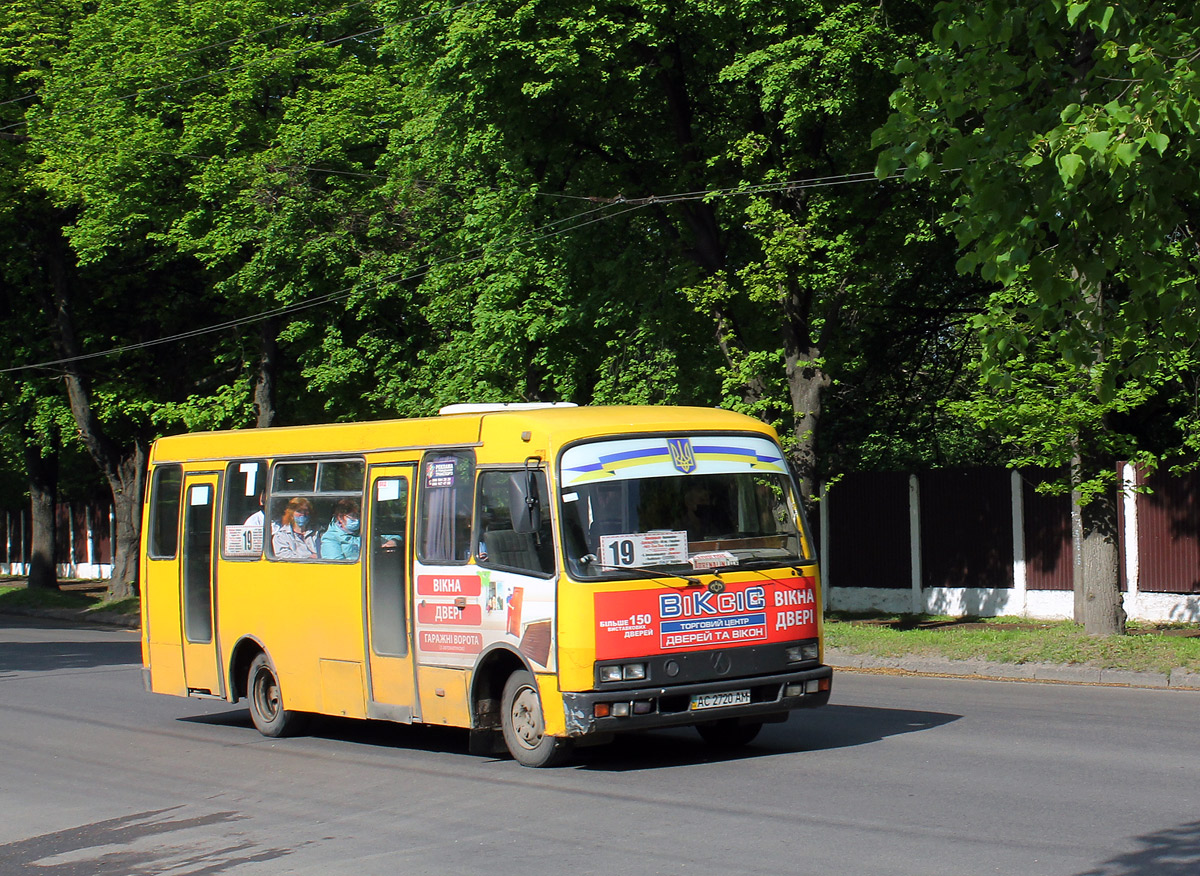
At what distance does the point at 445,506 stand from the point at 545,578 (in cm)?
158

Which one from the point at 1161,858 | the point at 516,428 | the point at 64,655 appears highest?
the point at 516,428

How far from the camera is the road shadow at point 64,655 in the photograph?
21016mm

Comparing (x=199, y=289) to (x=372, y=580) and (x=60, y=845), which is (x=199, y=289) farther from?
(x=60, y=845)

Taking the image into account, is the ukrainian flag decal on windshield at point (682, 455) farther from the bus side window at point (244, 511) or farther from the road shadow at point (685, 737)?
the bus side window at point (244, 511)

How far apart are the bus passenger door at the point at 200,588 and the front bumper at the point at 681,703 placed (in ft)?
18.9

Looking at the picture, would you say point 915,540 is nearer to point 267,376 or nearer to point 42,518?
point 267,376

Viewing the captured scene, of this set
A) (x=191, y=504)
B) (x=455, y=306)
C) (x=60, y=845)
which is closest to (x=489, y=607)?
(x=60, y=845)

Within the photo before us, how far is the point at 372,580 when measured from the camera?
12.0 metres

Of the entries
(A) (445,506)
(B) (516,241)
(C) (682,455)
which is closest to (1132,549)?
(B) (516,241)

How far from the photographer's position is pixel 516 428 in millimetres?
10734

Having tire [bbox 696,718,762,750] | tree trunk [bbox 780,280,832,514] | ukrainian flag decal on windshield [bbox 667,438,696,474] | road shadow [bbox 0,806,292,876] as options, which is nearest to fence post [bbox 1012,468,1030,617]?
tree trunk [bbox 780,280,832,514]

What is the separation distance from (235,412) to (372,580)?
72.5 feet

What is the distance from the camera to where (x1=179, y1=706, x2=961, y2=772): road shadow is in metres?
10.8

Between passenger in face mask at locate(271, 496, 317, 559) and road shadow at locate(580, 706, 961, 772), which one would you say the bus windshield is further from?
passenger in face mask at locate(271, 496, 317, 559)
